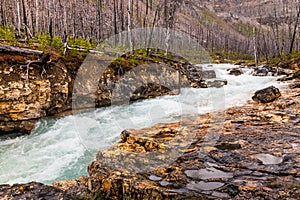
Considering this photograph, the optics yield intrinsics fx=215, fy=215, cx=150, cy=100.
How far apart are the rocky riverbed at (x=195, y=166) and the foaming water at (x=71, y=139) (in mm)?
1601

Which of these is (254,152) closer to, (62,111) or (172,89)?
(62,111)

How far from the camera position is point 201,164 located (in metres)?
4.20

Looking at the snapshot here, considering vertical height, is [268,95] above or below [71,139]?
above

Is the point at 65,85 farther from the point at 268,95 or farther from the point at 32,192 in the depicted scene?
the point at 268,95

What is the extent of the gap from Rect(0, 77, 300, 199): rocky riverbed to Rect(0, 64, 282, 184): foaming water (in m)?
1.60

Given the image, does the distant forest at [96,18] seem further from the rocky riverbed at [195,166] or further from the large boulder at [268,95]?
the large boulder at [268,95]

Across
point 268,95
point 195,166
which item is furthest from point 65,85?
point 268,95

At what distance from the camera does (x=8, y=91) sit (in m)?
8.86

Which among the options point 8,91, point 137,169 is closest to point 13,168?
point 8,91

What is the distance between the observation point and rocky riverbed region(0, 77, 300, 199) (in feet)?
10.9

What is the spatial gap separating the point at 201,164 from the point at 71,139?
656cm

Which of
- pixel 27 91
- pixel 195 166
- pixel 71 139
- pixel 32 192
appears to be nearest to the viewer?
pixel 195 166

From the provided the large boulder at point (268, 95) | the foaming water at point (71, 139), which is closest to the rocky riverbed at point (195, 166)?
the foaming water at point (71, 139)

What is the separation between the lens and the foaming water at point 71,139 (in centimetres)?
696
